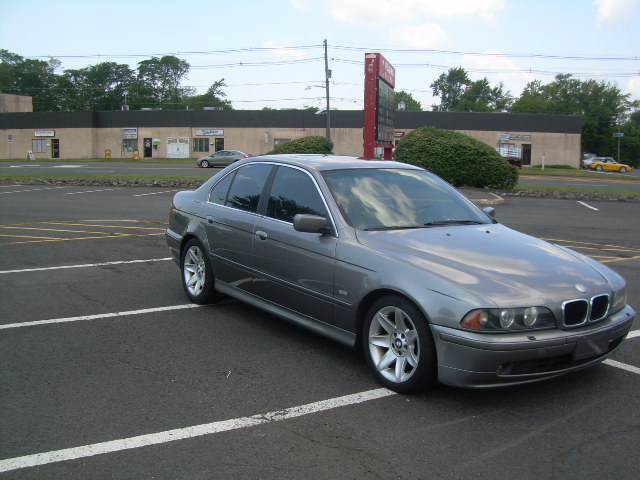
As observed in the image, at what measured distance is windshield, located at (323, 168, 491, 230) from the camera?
4969 mm

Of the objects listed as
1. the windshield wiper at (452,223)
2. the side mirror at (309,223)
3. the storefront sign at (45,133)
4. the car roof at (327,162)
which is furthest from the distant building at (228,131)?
the side mirror at (309,223)

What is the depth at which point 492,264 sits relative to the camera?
165 inches

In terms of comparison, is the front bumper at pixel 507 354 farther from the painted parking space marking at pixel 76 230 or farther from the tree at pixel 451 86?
the tree at pixel 451 86

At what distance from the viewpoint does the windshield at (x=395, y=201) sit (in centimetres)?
497

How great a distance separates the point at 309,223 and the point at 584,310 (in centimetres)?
203

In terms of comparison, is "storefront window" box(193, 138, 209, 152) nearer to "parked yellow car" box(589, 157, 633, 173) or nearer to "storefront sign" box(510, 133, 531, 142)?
"storefront sign" box(510, 133, 531, 142)

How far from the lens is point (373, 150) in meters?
19.6

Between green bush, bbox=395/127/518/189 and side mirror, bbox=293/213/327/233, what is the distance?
58.9 feet

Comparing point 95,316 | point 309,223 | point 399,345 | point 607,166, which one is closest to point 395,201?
point 309,223

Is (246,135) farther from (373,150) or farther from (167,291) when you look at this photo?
(167,291)

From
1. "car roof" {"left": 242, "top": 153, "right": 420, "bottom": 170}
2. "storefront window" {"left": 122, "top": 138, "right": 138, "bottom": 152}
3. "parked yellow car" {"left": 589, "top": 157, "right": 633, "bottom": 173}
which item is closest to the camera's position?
"car roof" {"left": 242, "top": 153, "right": 420, "bottom": 170}

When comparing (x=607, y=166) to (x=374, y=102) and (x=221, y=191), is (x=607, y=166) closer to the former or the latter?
(x=374, y=102)

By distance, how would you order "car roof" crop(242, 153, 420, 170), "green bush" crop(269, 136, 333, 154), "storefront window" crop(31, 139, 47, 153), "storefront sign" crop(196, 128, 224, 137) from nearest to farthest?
1. "car roof" crop(242, 153, 420, 170)
2. "green bush" crop(269, 136, 333, 154)
3. "storefront sign" crop(196, 128, 224, 137)
4. "storefront window" crop(31, 139, 47, 153)

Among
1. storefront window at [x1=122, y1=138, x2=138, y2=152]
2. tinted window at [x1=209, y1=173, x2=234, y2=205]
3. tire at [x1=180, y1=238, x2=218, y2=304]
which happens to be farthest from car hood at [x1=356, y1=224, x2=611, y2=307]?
storefront window at [x1=122, y1=138, x2=138, y2=152]
